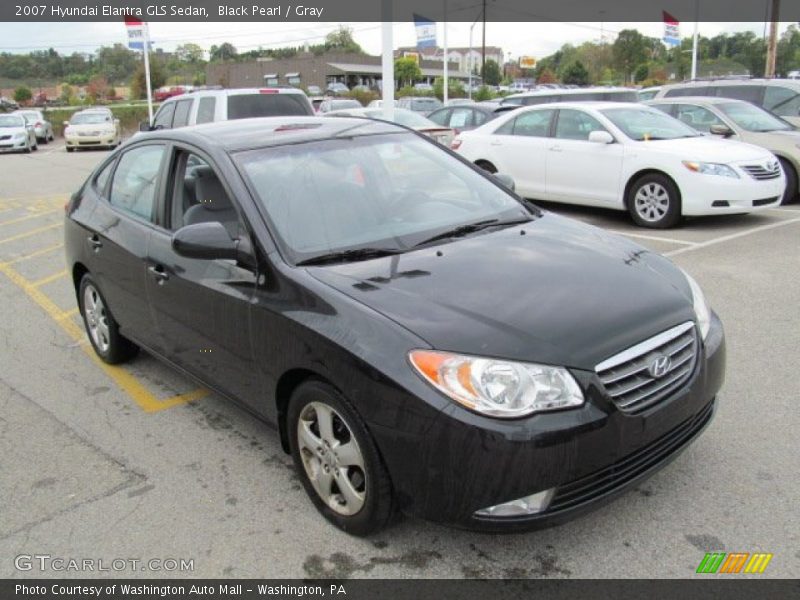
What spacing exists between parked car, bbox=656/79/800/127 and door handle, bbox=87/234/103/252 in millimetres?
11513

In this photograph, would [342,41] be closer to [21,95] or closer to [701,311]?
[21,95]

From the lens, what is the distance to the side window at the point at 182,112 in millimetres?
12586

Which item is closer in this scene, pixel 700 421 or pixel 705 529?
pixel 705 529

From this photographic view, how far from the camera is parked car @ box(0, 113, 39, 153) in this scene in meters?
25.6

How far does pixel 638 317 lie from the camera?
9.31 feet

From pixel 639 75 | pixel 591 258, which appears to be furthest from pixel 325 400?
pixel 639 75

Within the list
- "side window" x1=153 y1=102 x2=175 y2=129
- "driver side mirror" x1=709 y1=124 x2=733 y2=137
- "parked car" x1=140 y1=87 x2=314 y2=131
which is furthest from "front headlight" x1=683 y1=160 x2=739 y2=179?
"side window" x1=153 y1=102 x2=175 y2=129

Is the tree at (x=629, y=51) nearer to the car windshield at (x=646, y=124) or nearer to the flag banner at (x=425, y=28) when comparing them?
the flag banner at (x=425, y=28)

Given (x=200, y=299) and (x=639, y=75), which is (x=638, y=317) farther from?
(x=639, y=75)

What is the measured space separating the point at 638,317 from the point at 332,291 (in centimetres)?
122

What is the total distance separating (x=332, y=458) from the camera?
2990mm

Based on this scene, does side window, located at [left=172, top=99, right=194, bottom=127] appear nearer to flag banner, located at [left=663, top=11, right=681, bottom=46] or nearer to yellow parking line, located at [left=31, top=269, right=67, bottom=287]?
yellow parking line, located at [left=31, top=269, right=67, bottom=287]

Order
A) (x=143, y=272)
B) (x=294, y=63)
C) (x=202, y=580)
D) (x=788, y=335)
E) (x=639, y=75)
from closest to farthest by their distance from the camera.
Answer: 1. (x=202, y=580)
2. (x=143, y=272)
3. (x=788, y=335)
4. (x=639, y=75)
5. (x=294, y=63)

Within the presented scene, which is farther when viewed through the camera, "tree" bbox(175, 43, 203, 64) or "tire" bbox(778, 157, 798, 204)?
"tree" bbox(175, 43, 203, 64)
